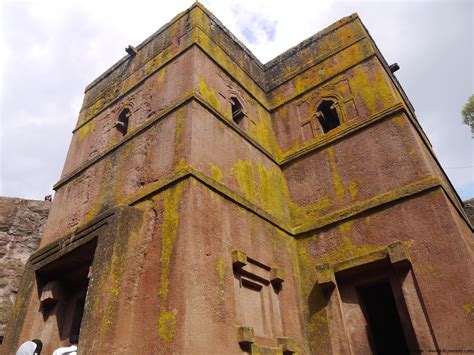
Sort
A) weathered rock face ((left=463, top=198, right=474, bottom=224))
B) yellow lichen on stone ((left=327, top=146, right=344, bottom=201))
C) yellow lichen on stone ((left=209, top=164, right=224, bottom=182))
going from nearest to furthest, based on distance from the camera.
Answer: yellow lichen on stone ((left=209, top=164, right=224, bottom=182)) < yellow lichen on stone ((left=327, top=146, right=344, bottom=201)) < weathered rock face ((left=463, top=198, right=474, bottom=224))

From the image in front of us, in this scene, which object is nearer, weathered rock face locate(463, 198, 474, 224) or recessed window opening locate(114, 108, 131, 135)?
recessed window opening locate(114, 108, 131, 135)

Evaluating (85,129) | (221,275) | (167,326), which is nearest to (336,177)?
(221,275)

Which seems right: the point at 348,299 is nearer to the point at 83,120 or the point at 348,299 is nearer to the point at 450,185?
the point at 450,185

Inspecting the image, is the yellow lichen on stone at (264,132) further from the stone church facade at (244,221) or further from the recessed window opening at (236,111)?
the recessed window opening at (236,111)

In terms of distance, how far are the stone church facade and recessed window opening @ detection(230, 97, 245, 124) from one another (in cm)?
3

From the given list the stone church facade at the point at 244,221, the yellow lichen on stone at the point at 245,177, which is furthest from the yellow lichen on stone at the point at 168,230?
the yellow lichen on stone at the point at 245,177

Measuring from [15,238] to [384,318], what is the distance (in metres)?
8.15

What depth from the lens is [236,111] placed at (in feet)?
26.1

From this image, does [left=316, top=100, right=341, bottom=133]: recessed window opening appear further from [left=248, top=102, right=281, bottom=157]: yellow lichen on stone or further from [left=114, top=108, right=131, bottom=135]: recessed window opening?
[left=114, top=108, right=131, bottom=135]: recessed window opening

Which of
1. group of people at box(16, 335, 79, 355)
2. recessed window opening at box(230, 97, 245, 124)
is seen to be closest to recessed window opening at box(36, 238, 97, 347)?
group of people at box(16, 335, 79, 355)

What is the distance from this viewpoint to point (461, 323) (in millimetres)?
4594

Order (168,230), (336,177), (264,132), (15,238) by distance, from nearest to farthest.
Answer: (168,230), (336,177), (264,132), (15,238)

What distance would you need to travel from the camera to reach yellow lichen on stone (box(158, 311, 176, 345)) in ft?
13.3

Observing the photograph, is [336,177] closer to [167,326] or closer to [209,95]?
[209,95]
